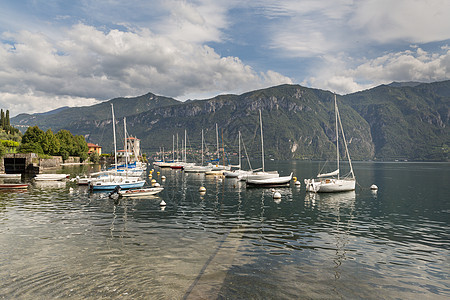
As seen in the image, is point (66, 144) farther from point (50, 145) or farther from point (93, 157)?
point (93, 157)

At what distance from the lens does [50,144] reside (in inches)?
4801

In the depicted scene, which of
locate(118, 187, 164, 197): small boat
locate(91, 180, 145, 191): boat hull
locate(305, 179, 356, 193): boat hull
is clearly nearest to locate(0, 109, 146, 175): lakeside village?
locate(91, 180, 145, 191): boat hull

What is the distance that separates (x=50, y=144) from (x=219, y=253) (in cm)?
12899

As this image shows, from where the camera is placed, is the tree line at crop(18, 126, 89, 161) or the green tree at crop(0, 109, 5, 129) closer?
the tree line at crop(18, 126, 89, 161)

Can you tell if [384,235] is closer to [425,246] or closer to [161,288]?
[425,246]

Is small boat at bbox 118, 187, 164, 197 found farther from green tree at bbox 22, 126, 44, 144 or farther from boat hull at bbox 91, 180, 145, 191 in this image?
green tree at bbox 22, 126, 44, 144

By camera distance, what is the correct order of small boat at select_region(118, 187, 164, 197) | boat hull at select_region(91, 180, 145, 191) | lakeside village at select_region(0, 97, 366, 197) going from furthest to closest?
1. lakeside village at select_region(0, 97, 366, 197)
2. boat hull at select_region(91, 180, 145, 191)
3. small boat at select_region(118, 187, 164, 197)

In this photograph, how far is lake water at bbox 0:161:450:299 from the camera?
13.7 meters

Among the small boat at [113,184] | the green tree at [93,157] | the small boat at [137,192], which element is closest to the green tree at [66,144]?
the green tree at [93,157]

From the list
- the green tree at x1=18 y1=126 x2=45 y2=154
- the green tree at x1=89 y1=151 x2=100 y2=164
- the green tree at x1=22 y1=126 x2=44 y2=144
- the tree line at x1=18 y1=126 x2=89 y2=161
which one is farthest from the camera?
the green tree at x1=89 y1=151 x2=100 y2=164

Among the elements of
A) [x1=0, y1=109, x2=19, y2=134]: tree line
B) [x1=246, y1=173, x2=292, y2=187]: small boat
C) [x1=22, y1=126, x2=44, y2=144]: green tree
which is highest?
[x1=0, y1=109, x2=19, y2=134]: tree line

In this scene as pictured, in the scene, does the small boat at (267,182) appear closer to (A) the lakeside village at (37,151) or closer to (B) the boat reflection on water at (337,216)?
(B) the boat reflection on water at (337,216)

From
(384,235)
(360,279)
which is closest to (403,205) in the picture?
(384,235)

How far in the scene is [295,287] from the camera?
46.0 ft
